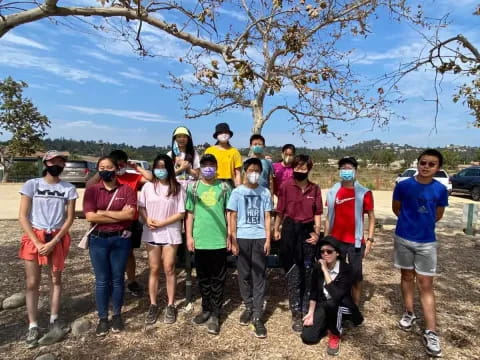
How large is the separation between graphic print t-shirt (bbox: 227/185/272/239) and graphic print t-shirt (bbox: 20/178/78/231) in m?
1.66

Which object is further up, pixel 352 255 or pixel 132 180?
pixel 132 180

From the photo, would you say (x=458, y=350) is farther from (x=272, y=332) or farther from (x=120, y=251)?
(x=120, y=251)

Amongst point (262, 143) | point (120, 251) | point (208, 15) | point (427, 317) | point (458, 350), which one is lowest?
point (458, 350)

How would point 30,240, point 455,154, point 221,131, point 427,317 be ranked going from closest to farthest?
point 30,240 < point 427,317 < point 221,131 < point 455,154

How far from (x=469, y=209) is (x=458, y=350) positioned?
658 centimetres

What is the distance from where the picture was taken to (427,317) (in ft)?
11.7

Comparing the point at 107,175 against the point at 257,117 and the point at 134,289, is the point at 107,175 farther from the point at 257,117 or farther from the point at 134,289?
the point at 257,117

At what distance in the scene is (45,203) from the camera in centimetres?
339

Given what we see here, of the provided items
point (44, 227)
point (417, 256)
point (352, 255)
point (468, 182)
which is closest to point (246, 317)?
point (352, 255)

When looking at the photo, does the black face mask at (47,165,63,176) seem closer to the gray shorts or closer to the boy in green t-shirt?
the boy in green t-shirt

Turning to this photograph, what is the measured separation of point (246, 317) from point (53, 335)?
1.90 meters

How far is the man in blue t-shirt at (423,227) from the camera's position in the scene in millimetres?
3551

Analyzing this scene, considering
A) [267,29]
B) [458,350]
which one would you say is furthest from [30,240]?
[267,29]

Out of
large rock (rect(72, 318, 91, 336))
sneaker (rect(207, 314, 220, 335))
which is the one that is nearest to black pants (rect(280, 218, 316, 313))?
sneaker (rect(207, 314, 220, 335))
